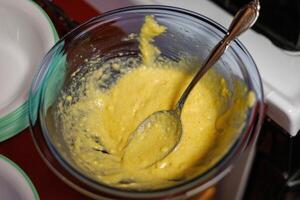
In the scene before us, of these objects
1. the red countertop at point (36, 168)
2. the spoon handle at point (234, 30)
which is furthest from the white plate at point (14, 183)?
the spoon handle at point (234, 30)

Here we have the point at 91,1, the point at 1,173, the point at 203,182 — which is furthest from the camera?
the point at 91,1

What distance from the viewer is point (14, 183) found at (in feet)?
1.96

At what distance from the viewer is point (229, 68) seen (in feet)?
1.95

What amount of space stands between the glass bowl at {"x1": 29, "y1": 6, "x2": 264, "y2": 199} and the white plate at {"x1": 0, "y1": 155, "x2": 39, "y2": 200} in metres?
0.07

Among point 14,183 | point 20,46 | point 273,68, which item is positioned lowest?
point 14,183

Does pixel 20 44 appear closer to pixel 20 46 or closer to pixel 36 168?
pixel 20 46

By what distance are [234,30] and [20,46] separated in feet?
1.10

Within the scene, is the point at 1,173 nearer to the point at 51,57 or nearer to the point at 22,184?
the point at 22,184

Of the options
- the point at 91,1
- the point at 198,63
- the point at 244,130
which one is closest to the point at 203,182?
the point at 244,130

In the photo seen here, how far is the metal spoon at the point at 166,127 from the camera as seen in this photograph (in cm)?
56

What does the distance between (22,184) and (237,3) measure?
342mm

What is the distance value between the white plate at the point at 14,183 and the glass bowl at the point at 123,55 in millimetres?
66

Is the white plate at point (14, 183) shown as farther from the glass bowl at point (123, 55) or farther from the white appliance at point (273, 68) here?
the white appliance at point (273, 68)

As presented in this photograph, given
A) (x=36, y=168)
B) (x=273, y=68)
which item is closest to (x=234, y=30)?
(x=273, y=68)
